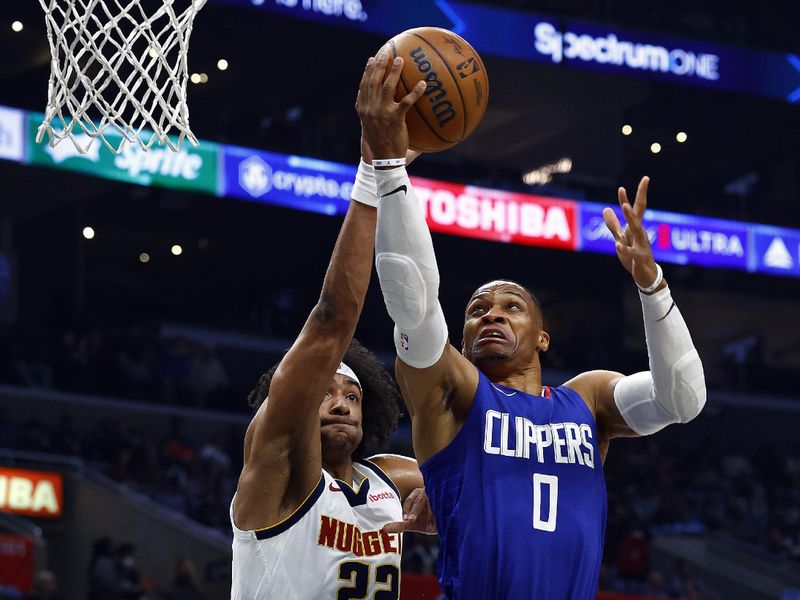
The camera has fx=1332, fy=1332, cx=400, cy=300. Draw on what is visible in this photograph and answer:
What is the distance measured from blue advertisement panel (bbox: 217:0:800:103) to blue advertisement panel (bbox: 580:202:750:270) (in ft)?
6.22

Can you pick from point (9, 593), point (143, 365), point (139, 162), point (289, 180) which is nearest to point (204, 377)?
point (143, 365)

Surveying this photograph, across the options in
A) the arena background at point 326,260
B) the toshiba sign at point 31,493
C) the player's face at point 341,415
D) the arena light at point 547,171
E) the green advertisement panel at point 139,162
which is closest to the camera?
the player's face at point 341,415

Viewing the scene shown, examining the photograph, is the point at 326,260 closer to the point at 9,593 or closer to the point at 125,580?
the point at 125,580

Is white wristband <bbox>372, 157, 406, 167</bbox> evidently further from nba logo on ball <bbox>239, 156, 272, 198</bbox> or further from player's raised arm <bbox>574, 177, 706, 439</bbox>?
nba logo on ball <bbox>239, 156, 272, 198</bbox>

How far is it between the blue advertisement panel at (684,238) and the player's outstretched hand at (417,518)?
1458cm

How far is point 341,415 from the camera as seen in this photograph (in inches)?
157

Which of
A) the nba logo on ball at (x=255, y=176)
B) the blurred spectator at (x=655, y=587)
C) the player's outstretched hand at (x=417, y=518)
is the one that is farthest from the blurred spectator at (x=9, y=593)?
the player's outstretched hand at (x=417, y=518)

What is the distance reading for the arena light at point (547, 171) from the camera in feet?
70.6

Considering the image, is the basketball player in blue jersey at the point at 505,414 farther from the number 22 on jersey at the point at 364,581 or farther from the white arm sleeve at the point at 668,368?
the number 22 on jersey at the point at 364,581

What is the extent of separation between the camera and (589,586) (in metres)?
3.44

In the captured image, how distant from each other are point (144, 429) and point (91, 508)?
272cm

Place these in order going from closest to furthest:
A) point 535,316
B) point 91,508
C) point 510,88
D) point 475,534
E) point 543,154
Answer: point 475,534 → point 535,316 → point 91,508 → point 510,88 → point 543,154

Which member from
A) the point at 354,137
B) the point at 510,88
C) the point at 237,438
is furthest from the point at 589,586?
the point at 510,88

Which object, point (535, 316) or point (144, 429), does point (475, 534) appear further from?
point (144, 429)
